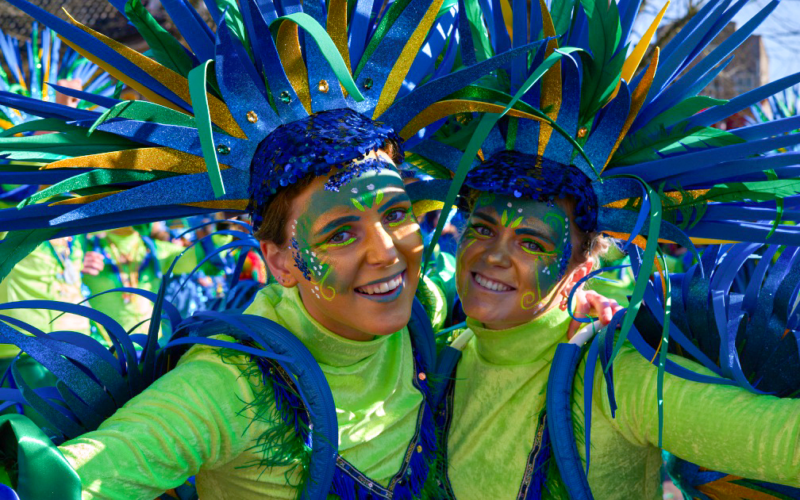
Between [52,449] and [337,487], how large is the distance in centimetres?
65

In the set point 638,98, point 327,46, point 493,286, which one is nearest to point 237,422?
point 493,286

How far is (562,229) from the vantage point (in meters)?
1.98

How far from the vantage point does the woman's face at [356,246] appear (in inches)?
71.8

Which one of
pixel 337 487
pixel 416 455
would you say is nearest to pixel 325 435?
pixel 337 487

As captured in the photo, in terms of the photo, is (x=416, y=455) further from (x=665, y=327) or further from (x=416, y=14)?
(x=416, y=14)

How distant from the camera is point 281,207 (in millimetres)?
1890

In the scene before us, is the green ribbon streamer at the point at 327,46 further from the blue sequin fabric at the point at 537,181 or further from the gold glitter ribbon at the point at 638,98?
the gold glitter ribbon at the point at 638,98

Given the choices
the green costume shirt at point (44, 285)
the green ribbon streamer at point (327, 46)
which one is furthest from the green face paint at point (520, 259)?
the green costume shirt at point (44, 285)

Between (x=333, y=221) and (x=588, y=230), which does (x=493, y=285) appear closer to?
(x=588, y=230)

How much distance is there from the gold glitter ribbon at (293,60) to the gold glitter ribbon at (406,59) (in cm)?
18

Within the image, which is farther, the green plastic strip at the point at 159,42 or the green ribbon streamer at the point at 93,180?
the green plastic strip at the point at 159,42

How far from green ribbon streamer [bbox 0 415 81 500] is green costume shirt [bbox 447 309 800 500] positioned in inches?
37.0

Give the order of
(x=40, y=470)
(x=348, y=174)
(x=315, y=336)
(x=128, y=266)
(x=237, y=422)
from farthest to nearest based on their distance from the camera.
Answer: (x=128, y=266)
(x=315, y=336)
(x=348, y=174)
(x=237, y=422)
(x=40, y=470)

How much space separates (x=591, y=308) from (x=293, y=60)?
0.96 meters
